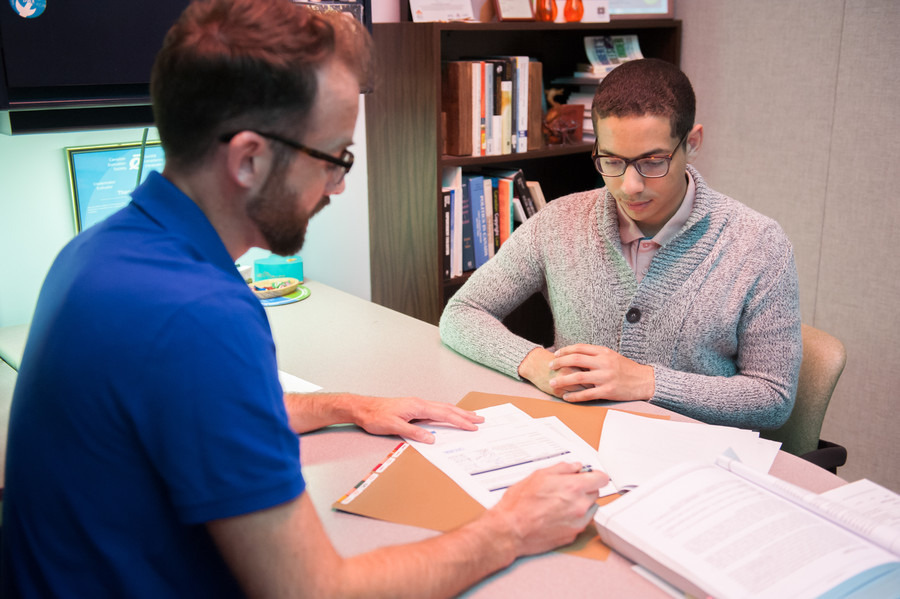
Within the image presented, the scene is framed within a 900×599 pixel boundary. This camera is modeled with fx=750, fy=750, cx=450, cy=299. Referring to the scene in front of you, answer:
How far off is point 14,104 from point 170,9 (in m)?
0.40

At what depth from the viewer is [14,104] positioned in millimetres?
1562

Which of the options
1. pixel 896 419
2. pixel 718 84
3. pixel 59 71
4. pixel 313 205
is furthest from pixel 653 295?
pixel 718 84

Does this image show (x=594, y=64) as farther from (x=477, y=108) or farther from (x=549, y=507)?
(x=549, y=507)

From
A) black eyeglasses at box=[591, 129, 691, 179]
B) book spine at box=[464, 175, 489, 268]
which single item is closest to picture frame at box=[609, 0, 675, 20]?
book spine at box=[464, 175, 489, 268]

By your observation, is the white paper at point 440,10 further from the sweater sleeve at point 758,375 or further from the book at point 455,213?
the sweater sleeve at point 758,375

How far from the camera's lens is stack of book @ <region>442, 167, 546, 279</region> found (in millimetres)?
2553

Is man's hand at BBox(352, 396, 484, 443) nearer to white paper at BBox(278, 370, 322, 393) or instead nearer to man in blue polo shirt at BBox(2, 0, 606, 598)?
white paper at BBox(278, 370, 322, 393)

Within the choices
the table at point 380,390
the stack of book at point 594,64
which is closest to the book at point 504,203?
the stack of book at point 594,64

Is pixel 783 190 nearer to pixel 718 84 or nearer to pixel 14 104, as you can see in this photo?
pixel 718 84

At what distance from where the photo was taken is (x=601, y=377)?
1.42 metres

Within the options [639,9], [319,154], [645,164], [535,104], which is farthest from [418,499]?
[639,9]

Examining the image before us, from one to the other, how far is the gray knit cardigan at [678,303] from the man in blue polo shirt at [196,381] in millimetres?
706

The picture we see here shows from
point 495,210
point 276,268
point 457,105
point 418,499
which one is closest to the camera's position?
point 418,499

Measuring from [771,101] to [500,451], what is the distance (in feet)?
7.14
